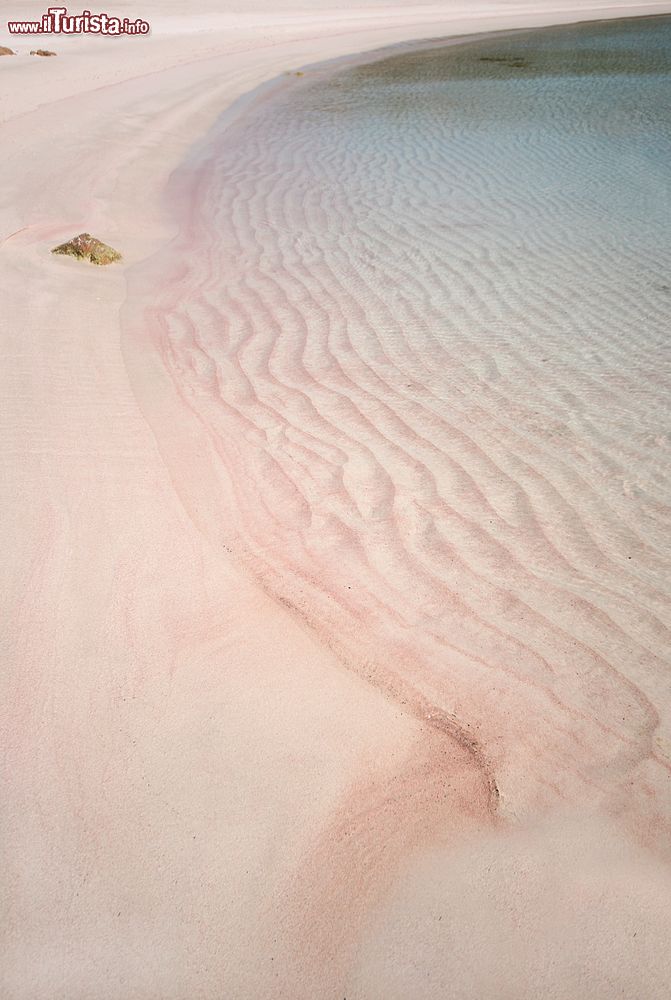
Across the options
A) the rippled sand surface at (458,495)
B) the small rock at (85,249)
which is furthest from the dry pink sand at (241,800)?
the small rock at (85,249)

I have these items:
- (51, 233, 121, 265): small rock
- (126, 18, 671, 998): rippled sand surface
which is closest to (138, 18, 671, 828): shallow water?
(126, 18, 671, 998): rippled sand surface

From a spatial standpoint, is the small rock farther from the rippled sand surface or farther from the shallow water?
the shallow water

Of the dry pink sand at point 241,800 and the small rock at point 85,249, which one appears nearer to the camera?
the dry pink sand at point 241,800

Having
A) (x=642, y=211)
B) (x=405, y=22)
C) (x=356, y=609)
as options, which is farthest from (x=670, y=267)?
(x=405, y=22)

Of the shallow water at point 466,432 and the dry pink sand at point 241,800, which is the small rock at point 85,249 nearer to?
the shallow water at point 466,432

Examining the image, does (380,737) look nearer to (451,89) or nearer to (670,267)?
(670,267)
